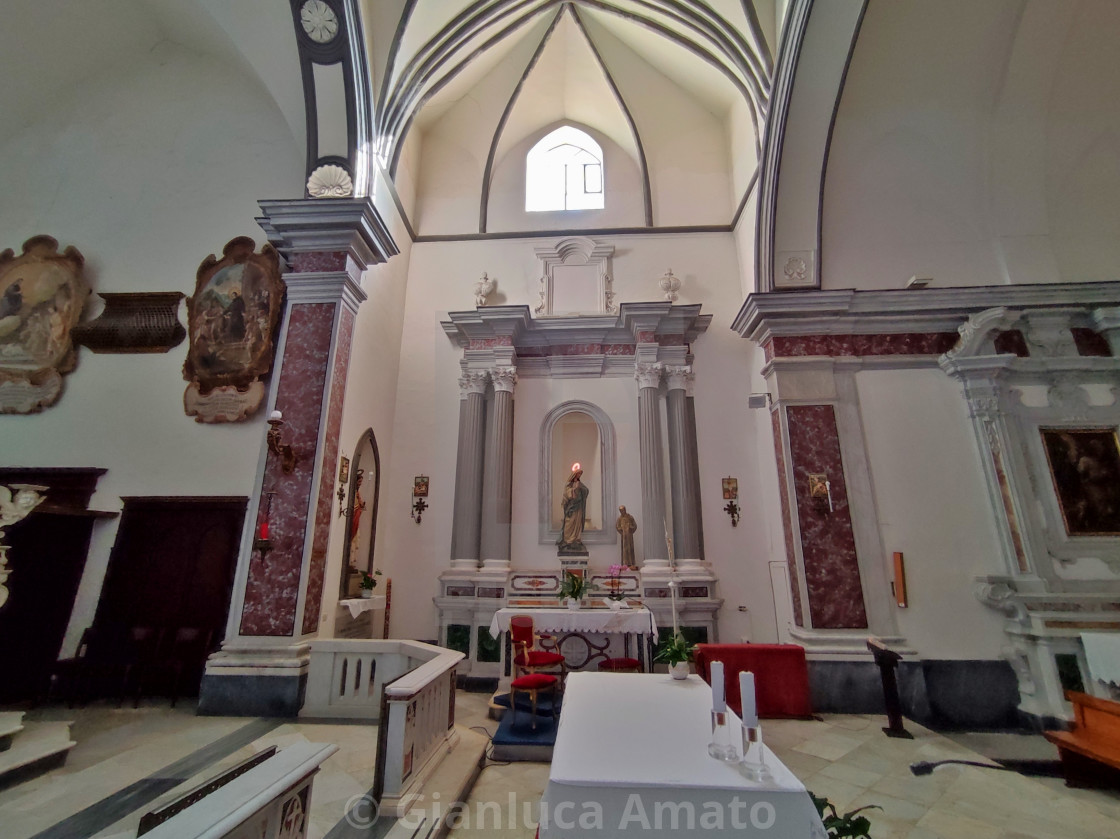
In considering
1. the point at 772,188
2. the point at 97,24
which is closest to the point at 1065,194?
the point at 772,188

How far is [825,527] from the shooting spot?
6219 mm

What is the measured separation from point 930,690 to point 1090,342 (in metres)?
4.87

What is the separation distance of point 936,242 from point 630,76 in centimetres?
600

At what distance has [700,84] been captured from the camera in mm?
9148

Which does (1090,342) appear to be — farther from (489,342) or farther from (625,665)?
(489,342)

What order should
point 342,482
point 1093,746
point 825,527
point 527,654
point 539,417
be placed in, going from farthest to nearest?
point 539,417
point 825,527
point 342,482
point 527,654
point 1093,746

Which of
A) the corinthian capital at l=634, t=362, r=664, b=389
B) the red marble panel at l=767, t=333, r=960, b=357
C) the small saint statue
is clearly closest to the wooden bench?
the red marble panel at l=767, t=333, r=960, b=357

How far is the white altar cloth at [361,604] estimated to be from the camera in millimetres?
6012

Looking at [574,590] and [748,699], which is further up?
[574,590]

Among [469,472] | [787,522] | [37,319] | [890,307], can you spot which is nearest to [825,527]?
[787,522]

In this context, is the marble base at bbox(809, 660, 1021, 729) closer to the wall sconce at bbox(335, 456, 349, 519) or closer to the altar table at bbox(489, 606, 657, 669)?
the altar table at bbox(489, 606, 657, 669)

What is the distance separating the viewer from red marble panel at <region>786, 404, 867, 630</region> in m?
5.98

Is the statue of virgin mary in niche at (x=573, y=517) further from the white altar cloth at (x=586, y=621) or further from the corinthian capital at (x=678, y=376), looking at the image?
the corinthian capital at (x=678, y=376)

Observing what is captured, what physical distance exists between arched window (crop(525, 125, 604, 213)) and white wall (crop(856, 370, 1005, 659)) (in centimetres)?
597
